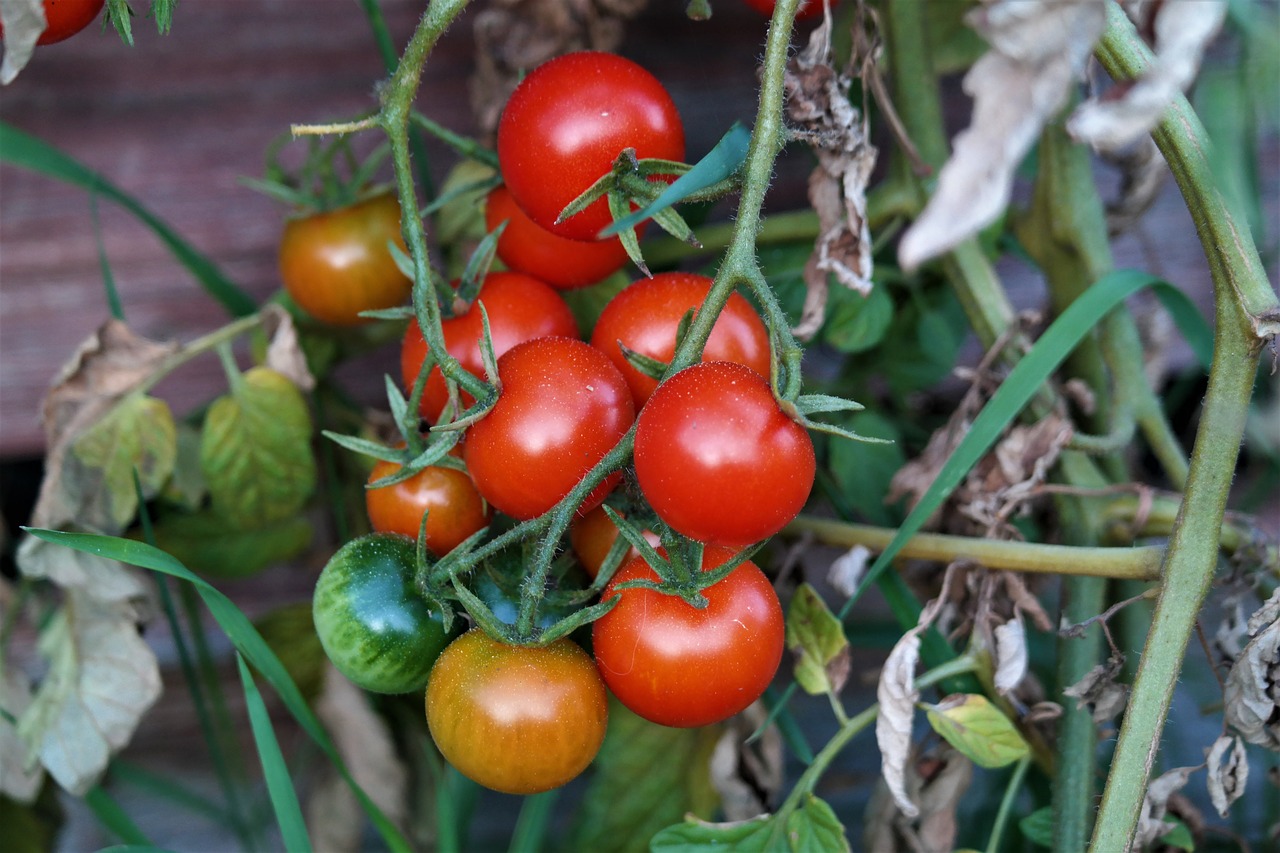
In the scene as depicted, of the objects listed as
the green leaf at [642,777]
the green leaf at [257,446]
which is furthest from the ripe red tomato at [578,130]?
the green leaf at [642,777]

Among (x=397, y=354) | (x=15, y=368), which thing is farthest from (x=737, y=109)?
(x=15, y=368)

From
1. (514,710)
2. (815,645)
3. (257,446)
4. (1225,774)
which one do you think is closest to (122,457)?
(257,446)

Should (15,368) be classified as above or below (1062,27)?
below

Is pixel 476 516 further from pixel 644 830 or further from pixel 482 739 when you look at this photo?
pixel 644 830

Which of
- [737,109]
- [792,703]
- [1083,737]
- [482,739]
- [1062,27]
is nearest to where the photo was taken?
[1062,27]

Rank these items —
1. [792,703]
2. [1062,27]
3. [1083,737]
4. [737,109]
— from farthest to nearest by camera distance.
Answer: [792,703], [737,109], [1083,737], [1062,27]

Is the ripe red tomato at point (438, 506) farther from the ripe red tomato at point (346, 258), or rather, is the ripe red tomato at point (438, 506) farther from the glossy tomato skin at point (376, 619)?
the ripe red tomato at point (346, 258)
